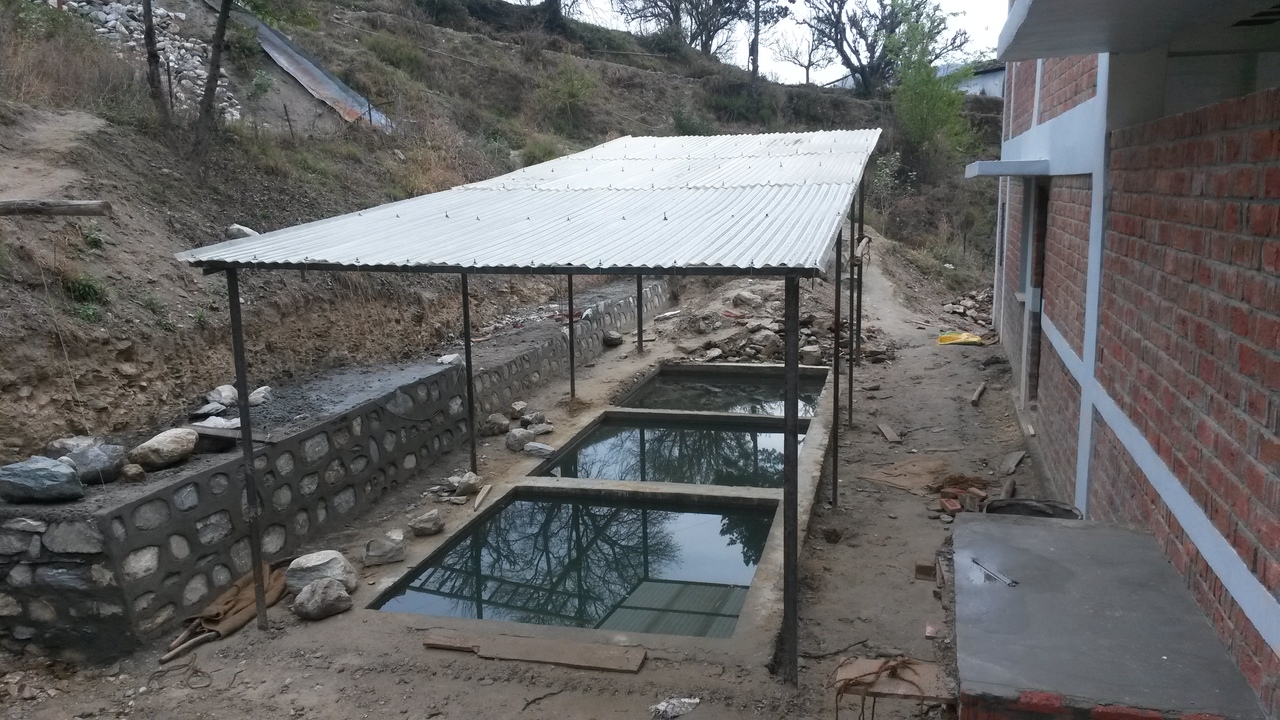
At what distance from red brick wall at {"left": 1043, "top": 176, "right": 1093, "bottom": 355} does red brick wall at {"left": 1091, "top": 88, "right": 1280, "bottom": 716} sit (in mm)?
1255

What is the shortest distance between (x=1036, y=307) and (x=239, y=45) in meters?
13.1

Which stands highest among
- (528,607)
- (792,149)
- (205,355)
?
(792,149)

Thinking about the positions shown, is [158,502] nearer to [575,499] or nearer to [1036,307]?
[575,499]

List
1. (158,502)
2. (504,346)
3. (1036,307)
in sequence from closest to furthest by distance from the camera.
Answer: (158,502) < (1036,307) < (504,346)

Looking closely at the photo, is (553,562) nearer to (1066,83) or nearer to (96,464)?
(96,464)

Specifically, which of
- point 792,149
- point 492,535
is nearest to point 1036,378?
point 792,149

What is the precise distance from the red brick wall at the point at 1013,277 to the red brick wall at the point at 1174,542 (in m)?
4.87

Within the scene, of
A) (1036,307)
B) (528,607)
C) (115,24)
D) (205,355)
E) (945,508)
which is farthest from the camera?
(115,24)

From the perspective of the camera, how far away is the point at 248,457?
200 inches

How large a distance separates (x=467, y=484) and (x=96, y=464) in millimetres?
2737

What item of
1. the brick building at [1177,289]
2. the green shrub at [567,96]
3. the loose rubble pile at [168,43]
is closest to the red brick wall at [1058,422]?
the brick building at [1177,289]

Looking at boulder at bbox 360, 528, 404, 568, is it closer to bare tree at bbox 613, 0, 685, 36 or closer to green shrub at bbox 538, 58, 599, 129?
green shrub at bbox 538, 58, 599, 129

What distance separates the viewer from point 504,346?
33.2ft

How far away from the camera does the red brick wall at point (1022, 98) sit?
28.1 feet
